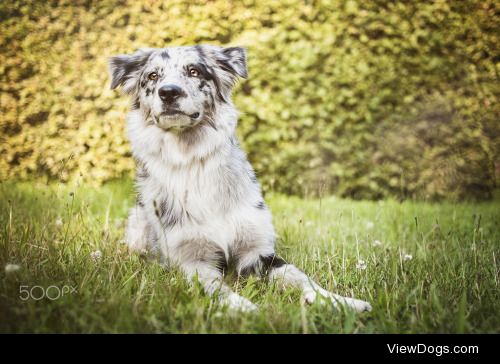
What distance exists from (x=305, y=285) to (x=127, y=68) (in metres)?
1.83

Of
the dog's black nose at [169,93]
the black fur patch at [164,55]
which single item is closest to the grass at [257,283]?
the dog's black nose at [169,93]

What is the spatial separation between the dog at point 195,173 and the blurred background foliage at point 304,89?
Result: 1.28 metres

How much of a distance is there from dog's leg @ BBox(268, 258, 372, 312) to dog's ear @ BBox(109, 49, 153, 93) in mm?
1510

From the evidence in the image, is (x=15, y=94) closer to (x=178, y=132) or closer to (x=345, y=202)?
(x=178, y=132)

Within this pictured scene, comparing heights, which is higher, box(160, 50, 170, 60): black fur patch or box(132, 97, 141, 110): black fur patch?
box(160, 50, 170, 60): black fur patch

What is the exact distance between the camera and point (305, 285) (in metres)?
2.53

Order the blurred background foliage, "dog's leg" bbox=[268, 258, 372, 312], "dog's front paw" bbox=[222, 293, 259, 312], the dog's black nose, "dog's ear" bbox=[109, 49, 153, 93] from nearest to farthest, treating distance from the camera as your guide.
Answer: "dog's front paw" bbox=[222, 293, 259, 312]
"dog's leg" bbox=[268, 258, 372, 312]
the dog's black nose
"dog's ear" bbox=[109, 49, 153, 93]
the blurred background foliage

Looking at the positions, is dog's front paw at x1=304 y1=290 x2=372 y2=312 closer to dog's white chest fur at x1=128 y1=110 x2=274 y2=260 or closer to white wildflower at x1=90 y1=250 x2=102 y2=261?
dog's white chest fur at x1=128 y1=110 x2=274 y2=260

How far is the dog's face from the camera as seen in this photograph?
2609 millimetres

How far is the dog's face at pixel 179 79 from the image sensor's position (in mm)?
2609

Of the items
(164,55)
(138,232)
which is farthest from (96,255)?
(164,55)

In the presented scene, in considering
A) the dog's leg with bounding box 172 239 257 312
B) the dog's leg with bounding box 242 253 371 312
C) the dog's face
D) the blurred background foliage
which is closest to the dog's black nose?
the dog's face

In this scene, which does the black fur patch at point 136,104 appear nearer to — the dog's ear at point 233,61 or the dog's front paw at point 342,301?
the dog's ear at point 233,61
